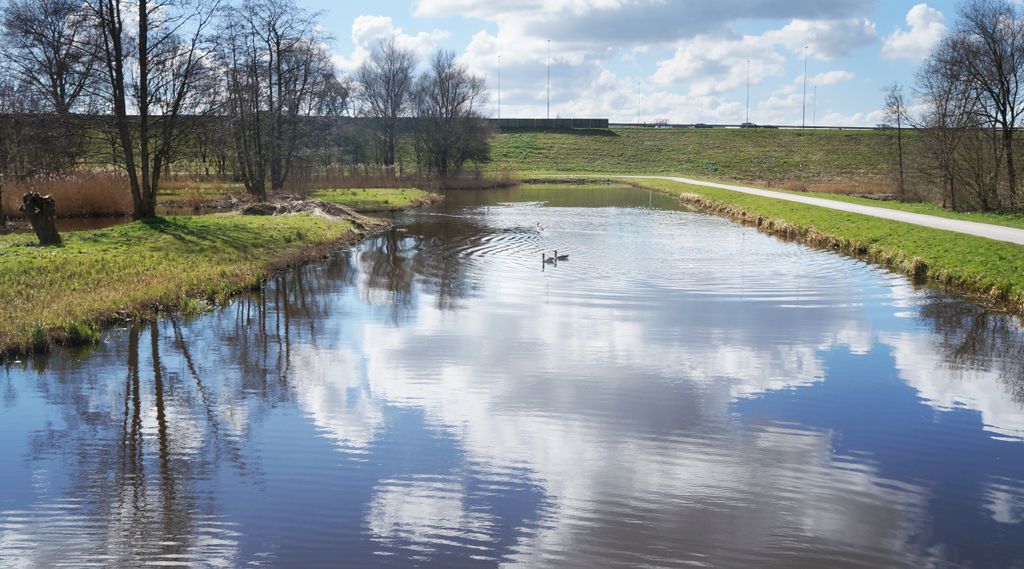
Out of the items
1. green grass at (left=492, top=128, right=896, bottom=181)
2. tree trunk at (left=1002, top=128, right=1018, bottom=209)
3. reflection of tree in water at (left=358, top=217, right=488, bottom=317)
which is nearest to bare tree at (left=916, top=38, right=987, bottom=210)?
tree trunk at (left=1002, top=128, right=1018, bottom=209)

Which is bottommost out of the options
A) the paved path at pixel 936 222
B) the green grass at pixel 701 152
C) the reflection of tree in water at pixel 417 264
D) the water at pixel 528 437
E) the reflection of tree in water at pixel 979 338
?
the water at pixel 528 437

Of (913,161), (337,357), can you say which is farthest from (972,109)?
(337,357)

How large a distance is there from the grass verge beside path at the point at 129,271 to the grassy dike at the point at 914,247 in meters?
15.8

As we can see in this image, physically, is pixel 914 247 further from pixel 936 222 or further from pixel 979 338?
pixel 979 338

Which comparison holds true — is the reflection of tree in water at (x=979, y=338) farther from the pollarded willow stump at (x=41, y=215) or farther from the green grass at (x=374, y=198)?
the green grass at (x=374, y=198)

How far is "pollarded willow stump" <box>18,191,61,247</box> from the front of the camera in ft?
61.2

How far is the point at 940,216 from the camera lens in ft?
95.6

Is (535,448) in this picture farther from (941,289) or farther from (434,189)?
(434,189)

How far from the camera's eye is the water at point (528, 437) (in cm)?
631

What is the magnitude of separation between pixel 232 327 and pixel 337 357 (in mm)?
3184

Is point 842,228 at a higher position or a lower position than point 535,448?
higher

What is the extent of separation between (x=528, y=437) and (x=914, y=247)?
55.6ft

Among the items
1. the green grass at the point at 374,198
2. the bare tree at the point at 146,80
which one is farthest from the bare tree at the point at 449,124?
the bare tree at the point at 146,80

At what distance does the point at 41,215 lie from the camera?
Result: 61.2 ft
